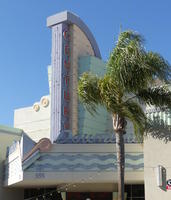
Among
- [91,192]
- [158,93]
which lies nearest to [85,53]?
[91,192]

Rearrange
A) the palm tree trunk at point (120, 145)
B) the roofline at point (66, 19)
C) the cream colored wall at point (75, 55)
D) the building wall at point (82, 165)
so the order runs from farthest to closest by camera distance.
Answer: the roofline at point (66, 19)
the cream colored wall at point (75, 55)
the building wall at point (82, 165)
the palm tree trunk at point (120, 145)

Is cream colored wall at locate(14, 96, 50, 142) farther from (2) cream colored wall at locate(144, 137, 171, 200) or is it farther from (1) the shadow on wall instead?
(1) the shadow on wall

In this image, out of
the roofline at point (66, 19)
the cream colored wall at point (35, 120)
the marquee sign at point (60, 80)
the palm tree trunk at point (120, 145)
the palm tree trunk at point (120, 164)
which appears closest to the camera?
the palm tree trunk at point (120, 164)

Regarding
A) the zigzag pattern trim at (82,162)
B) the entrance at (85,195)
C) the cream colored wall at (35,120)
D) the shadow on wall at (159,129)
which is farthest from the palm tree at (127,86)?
the cream colored wall at (35,120)

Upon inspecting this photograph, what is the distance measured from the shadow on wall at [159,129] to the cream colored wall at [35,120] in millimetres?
18775

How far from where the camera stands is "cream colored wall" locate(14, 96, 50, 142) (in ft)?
126

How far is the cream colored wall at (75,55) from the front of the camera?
32062 millimetres

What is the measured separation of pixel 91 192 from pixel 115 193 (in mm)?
1809

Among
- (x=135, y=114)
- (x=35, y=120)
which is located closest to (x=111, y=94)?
(x=135, y=114)

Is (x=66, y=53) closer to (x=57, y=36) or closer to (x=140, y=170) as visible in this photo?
(x=57, y=36)

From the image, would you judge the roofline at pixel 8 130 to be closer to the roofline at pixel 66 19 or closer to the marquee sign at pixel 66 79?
the marquee sign at pixel 66 79

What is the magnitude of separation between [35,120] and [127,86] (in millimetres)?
23291

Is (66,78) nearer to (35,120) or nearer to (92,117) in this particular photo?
(92,117)

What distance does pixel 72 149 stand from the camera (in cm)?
2327
